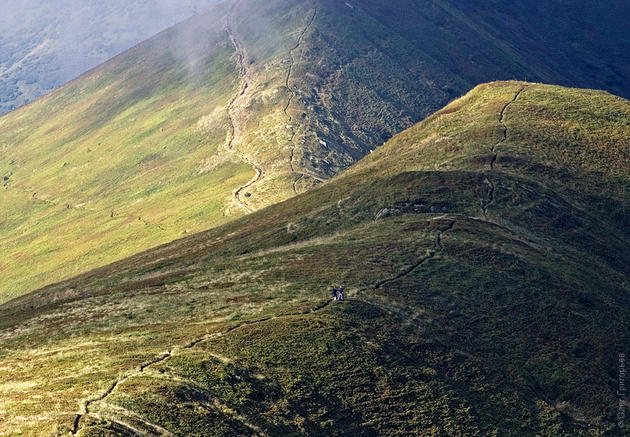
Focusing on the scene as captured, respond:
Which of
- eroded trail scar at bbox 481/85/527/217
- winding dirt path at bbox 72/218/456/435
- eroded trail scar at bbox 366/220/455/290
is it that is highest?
winding dirt path at bbox 72/218/456/435

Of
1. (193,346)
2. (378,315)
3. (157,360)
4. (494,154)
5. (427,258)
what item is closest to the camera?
(157,360)

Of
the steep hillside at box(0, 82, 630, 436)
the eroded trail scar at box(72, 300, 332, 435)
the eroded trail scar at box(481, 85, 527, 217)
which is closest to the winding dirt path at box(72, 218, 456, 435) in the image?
the eroded trail scar at box(72, 300, 332, 435)

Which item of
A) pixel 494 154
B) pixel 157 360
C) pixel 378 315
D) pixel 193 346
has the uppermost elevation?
pixel 157 360

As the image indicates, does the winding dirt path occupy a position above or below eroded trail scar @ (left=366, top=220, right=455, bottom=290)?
above

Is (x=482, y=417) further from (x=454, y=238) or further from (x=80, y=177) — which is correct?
(x=80, y=177)

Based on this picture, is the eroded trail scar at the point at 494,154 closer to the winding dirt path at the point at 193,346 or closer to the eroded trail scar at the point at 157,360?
the winding dirt path at the point at 193,346

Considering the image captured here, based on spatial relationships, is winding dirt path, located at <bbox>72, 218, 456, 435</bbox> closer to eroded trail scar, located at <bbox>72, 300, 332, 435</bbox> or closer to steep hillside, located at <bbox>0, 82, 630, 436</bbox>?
eroded trail scar, located at <bbox>72, 300, 332, 435</bbox>

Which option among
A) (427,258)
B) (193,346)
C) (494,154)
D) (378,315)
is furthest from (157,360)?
(494,154)

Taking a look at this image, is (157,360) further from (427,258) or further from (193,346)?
(427,258)

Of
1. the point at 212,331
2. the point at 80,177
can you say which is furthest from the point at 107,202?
the point at 212,331
